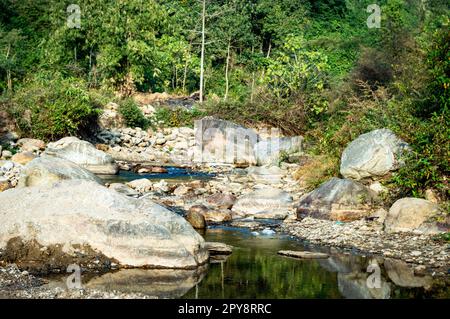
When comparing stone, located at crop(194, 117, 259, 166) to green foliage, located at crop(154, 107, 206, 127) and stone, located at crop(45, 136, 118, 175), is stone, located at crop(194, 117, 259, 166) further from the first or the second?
stone, located at crop(45, 136, 118, 175)

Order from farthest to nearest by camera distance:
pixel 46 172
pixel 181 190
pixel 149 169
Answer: pixel 149 169 < pixel 181 190 < pixel 46 172

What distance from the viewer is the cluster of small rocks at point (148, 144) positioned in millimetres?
22656

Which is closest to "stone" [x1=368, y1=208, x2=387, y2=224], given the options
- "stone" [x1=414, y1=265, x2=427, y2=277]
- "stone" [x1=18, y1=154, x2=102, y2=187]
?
"stone" [x1=414, y1=265, x2=427, y2=277]

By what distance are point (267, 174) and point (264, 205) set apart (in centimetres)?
490

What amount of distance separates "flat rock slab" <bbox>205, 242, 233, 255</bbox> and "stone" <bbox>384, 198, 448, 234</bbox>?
288 cm

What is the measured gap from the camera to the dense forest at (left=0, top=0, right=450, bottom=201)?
13.8 m

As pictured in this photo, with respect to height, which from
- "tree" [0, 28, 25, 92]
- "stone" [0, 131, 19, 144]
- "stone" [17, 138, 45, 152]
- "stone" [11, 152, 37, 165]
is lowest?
"stone" [11, 152, 37, 165]

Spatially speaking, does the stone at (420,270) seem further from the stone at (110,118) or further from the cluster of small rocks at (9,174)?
the stone at (110,118)

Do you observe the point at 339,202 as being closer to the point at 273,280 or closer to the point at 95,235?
the point at 273,280

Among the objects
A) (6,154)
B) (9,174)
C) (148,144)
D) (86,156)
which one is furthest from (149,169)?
(148,144)

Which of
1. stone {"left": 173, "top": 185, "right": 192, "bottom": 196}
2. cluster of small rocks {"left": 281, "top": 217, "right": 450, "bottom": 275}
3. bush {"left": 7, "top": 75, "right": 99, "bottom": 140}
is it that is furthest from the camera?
bush {"left": 7, "top": 75, "right": 99, "bottom": 140}

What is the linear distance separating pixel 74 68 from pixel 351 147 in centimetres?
1811

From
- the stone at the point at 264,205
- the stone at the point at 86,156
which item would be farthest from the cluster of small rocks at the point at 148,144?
the stone at the point at 264,205

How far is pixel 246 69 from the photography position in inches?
1348
